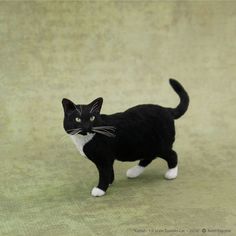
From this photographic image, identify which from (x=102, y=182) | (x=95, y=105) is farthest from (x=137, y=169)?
(x=95, y=105)

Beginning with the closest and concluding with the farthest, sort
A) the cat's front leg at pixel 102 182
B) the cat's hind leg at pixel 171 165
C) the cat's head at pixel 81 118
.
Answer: the cat's head at pixel 81 118, the cat's front leg at pixel 102 182, the cat's hind leg at pixel 171 165

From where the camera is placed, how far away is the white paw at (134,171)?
2066mm

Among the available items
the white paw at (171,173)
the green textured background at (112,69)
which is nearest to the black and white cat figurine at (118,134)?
the white paw at (171,173)

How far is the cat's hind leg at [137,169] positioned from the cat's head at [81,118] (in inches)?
13.3

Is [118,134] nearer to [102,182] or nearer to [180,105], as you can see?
[102,182]

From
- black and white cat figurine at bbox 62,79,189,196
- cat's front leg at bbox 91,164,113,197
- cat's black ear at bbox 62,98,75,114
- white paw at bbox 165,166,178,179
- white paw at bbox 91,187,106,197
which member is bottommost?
white paw at bbox 165,166,178,179

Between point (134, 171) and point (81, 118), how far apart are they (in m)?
0.41

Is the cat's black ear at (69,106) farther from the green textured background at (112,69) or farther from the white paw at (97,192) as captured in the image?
the green textured background at (112,69)

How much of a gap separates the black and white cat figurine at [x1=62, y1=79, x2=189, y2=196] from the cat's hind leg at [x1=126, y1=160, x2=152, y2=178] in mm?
51

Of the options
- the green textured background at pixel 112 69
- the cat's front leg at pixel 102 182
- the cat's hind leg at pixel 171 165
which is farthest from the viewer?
the green textured background at pixel 112 69

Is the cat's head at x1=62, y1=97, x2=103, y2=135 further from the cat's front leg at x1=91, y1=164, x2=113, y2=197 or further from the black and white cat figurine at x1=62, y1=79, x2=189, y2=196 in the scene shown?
the cat's front leg at x1=91, y1=164, x2=113, y2=197

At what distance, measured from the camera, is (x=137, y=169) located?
2.07m

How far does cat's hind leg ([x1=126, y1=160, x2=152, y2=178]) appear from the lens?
2.07m

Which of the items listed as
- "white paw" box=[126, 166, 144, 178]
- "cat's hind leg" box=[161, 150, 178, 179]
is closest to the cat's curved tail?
"cat's hind leg" box=[161, 150, 178, 179]
